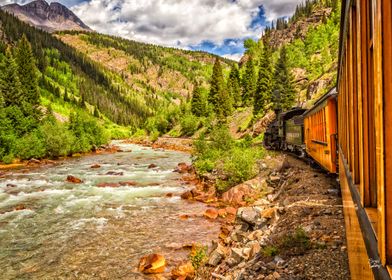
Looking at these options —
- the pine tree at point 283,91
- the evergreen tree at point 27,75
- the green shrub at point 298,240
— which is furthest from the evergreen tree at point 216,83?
the green shrub at point 298,240

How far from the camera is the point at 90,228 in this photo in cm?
1603

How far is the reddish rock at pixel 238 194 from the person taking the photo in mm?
19448

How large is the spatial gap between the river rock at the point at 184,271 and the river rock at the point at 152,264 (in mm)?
614

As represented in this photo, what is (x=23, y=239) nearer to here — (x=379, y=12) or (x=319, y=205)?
(x=319, y=205)

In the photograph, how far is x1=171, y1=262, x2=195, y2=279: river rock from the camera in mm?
10672

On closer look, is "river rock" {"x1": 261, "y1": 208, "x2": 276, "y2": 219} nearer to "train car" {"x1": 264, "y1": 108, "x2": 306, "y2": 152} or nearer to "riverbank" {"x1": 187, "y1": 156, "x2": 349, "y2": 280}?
"riverbank" {"x1": 187, "y1": 156, "x2": 349, "y2": 280}

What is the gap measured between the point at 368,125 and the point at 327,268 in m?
4.93

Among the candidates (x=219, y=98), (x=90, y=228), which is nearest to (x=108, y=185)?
(x=90, y=228)

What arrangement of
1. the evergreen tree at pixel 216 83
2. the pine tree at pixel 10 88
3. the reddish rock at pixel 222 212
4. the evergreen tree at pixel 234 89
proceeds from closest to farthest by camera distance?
the reddish rock at pixel 222 212 → the pine tree at pixel 10 88 → the evergreen tree at pixel 216 83 → the evergreen tree at pixel 234 89

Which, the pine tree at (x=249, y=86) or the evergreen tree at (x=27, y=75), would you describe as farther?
the pine tree at (x=249, y=86)

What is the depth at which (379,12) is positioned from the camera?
1.59m

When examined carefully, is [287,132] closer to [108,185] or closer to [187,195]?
[187,195]

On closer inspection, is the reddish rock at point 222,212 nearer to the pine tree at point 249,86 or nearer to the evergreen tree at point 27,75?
the evergreen tree at point 27,75

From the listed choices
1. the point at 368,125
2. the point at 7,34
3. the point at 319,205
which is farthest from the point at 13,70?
the point at 7,34
